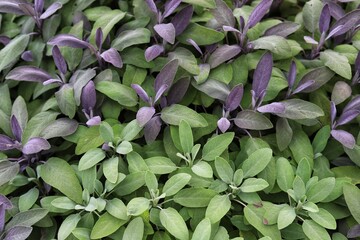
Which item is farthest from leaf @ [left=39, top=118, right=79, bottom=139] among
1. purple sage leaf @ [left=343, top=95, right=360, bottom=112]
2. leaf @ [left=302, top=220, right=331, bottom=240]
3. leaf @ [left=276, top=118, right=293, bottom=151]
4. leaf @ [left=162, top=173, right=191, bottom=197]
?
purple sage leaf @ [left=343, top=95, right=360, bottom=112]

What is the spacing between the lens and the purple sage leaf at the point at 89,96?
1246 mm

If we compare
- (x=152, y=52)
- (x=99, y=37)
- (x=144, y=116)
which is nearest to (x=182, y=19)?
(x=152, y=52)

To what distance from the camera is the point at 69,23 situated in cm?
154

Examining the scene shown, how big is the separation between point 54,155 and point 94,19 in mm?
471

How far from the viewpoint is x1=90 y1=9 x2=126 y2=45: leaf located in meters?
1.36

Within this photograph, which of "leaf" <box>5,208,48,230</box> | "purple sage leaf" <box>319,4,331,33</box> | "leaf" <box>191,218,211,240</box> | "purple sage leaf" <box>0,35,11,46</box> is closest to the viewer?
"leaf" <box>191,218,211,240</box>

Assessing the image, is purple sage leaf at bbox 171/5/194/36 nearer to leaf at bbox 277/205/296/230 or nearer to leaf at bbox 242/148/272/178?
leaf at bbox 242/148/272/178

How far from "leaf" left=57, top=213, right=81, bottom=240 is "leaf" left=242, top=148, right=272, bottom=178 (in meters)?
0.45

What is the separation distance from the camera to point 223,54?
132cm

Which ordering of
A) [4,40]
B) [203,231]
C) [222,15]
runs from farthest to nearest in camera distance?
[4,40] < [222,15] < [203,231]

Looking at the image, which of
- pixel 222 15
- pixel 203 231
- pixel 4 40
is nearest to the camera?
pixel 203 231

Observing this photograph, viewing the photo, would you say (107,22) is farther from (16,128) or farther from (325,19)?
(325,19)

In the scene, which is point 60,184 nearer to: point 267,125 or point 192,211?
point 192,211

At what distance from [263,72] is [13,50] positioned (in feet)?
2.56
